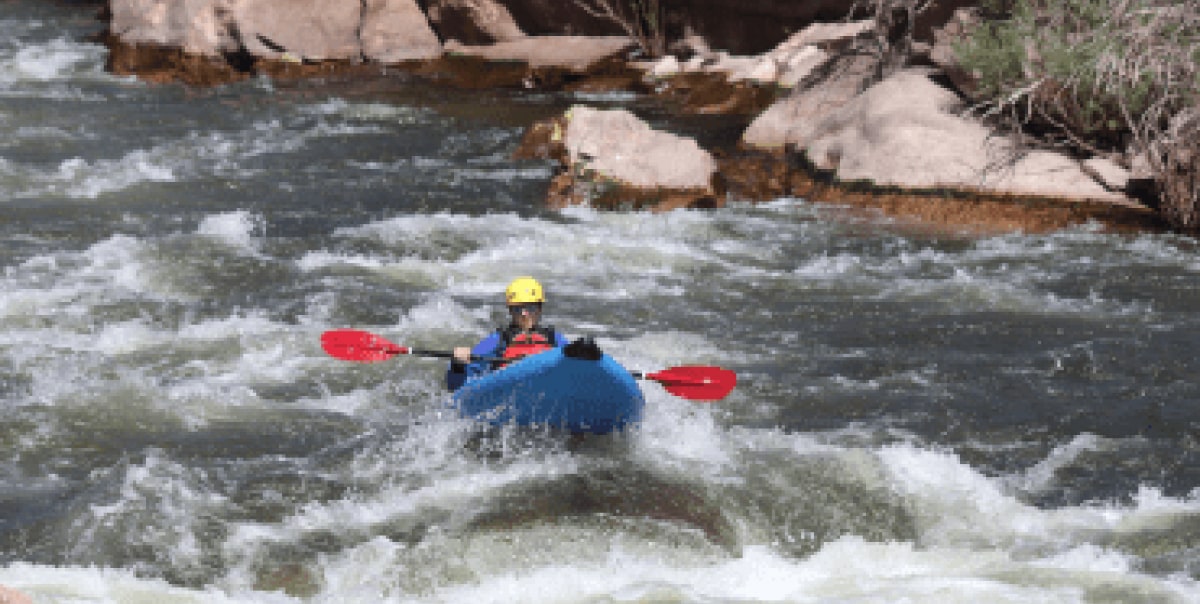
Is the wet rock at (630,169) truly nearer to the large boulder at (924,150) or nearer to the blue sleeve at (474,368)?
the large boulder at (924,150)

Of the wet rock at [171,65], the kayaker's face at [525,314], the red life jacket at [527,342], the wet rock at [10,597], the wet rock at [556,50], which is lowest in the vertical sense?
the wet rock at [171,65]

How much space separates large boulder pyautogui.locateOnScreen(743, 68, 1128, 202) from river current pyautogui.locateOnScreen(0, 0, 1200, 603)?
1.75ft

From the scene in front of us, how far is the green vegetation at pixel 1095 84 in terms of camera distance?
9.47m

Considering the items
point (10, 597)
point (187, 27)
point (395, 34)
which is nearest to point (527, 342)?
point (10, 597)

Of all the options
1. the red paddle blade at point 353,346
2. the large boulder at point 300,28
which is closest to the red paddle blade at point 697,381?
the red paddle blade at point 353,346

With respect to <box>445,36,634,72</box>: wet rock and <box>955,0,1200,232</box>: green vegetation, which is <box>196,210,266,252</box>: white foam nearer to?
<box>955,0,1200,232</box>: green vegetation

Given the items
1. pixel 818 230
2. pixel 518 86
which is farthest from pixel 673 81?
pixel 818 230

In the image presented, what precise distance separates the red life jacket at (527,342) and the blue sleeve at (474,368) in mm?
77

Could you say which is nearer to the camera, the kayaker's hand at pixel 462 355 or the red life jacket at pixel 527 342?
the kayaker's hand at pixel 462 355

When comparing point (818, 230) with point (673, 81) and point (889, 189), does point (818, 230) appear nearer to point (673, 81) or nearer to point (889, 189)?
point (889, 189)

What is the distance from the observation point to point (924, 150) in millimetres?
10992

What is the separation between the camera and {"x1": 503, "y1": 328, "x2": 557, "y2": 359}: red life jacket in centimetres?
650

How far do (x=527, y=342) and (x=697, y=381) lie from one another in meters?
0.78

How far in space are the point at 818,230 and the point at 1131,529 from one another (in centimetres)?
507
